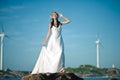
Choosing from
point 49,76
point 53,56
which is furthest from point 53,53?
point 49,76

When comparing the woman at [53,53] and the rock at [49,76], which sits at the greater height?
the woman at [53,53]

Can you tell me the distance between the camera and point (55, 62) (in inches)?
689

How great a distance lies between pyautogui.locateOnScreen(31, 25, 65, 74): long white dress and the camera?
1750 cm

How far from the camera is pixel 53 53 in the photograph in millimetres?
17781

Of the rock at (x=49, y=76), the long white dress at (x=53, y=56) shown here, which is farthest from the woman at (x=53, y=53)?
the rock at (x=49, y=76)

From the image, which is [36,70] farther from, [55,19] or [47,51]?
[55,19]

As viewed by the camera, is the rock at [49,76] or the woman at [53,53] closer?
the rock at [49,76]

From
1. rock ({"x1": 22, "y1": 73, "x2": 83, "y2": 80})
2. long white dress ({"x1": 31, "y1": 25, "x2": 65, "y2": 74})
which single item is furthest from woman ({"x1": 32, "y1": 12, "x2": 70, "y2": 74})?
rock ({"x1": 22, "y1": 73, "x2": 83, "y2": 80})

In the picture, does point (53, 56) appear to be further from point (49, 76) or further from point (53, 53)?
point (49, 76)

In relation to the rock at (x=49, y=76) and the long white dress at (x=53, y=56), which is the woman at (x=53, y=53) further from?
the rock at (x=49, y=76)

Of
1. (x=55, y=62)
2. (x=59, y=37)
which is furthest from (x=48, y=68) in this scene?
(x=59, y=37)

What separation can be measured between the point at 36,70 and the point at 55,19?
299 centimetres

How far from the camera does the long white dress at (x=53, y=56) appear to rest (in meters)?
17.5

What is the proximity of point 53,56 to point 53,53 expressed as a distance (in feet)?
0.57
